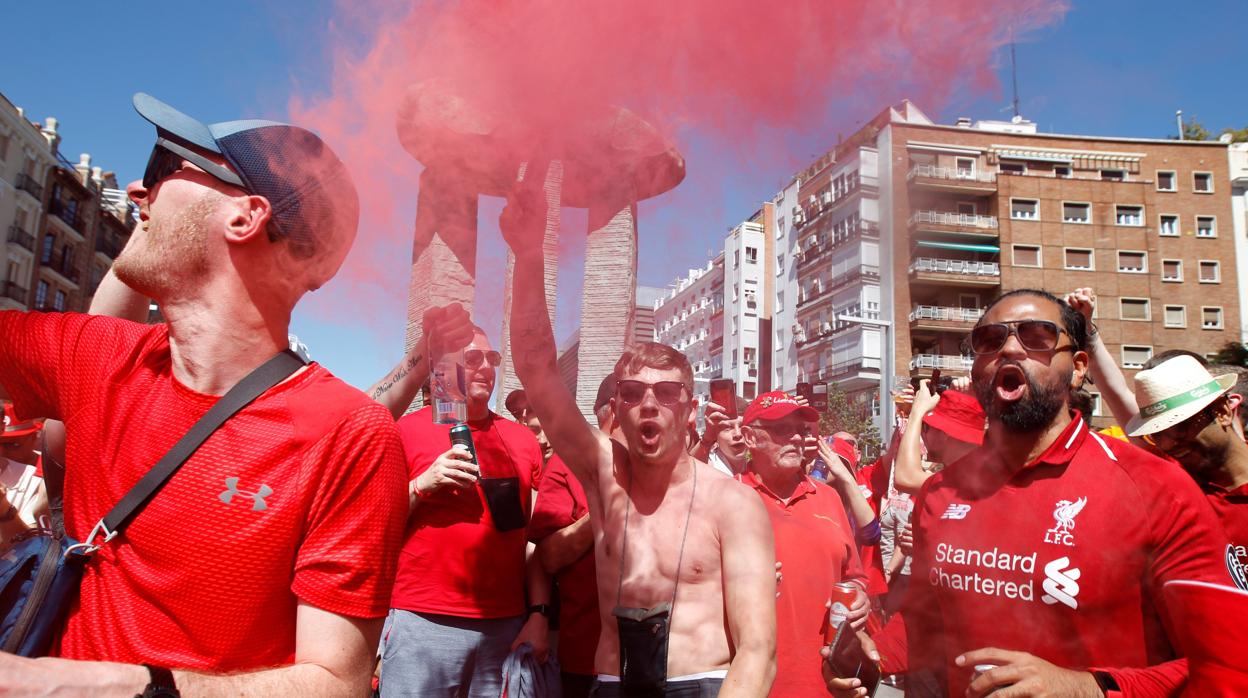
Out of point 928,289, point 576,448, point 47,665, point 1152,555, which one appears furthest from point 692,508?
point 928,289

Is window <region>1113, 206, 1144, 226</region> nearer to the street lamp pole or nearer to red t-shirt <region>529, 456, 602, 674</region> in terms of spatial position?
the street lamp pole

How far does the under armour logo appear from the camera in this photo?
1.53 meters

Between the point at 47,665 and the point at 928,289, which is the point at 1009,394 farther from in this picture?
the point at 928,289

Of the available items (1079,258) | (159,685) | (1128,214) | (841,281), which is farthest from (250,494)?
(1128,214)

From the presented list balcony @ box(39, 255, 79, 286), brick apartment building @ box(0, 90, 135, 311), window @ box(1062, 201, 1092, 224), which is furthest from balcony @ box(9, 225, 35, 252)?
window @ box(1062, 201, 1092, 224)

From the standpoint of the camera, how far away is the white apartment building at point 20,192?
3092cm

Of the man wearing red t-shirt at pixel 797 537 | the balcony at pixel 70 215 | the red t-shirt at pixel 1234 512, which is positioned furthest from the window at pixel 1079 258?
the balcony at pixel 70 215

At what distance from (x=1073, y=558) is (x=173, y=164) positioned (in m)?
2.60

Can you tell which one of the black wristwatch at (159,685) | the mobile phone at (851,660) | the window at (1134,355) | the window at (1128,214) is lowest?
the mobile phone at (851,660)

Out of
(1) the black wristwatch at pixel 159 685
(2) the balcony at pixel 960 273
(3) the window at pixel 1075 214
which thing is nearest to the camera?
(1) the black wristwatch at pixel 159 685

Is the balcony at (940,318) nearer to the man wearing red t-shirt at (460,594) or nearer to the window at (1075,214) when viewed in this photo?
the window at (1075,214)

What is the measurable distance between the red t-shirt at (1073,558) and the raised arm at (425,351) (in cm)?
187

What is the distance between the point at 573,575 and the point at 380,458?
7.95ft

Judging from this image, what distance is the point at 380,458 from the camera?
1635 mm
